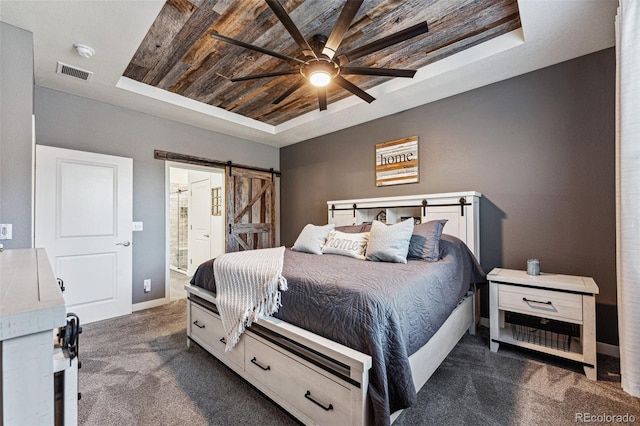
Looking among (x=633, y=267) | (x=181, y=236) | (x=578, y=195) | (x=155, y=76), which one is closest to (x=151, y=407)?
(x=633, y=267)

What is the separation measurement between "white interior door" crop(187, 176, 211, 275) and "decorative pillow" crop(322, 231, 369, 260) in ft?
10.7

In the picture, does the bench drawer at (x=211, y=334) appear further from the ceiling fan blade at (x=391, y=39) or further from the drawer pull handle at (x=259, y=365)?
the ceiling fan blade at (x=391, y=39)

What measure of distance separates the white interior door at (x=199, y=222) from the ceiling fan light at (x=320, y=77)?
12.5 feet

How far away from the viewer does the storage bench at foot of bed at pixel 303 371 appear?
4.33 ft

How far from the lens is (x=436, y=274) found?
2.02 m

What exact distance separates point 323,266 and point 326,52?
157 cm

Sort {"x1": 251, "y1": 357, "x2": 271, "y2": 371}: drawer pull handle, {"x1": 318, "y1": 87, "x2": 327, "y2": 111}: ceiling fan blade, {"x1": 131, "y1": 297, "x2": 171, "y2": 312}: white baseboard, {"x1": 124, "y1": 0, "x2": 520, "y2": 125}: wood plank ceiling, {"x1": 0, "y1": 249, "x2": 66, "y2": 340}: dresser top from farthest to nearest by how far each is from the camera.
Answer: {"x1": 131, "y1": 297, "x2": 171, "y2": 312}: white baseboard, {"x1": 318, "y1": 87, "x2": 327, "y2": 111}: ceiling fan blade, {"x1": 124, "y1": 0, "x2": 520, "y2": 125}: wood plank ceiling, {"x1": 251, "y1": 357, "x2": 271, "y2": 371}: drawer pull handle, {"x1": 0, "y1": 249, "x2": 66, "y2": 340}: dresser top

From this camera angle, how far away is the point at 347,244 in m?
2.79

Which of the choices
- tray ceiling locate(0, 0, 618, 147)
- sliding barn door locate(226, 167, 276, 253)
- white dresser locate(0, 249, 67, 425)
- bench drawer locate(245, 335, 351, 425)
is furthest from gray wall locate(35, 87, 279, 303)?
white dresser locate(0, 249, 67, 425)

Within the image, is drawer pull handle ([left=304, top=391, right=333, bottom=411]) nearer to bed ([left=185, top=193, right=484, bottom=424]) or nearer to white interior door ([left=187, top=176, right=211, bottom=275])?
bed ([left=185, top=193, right=484, bottom=424])

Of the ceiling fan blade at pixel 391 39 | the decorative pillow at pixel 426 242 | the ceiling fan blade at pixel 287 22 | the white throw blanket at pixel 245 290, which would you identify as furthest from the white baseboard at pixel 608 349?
the ceiling fan blade at pixel 287 22

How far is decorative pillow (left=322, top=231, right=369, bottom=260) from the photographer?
271cm

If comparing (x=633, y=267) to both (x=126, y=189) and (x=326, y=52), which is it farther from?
(x=126, y=189)

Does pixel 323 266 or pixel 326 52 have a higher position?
pixel 326 52
